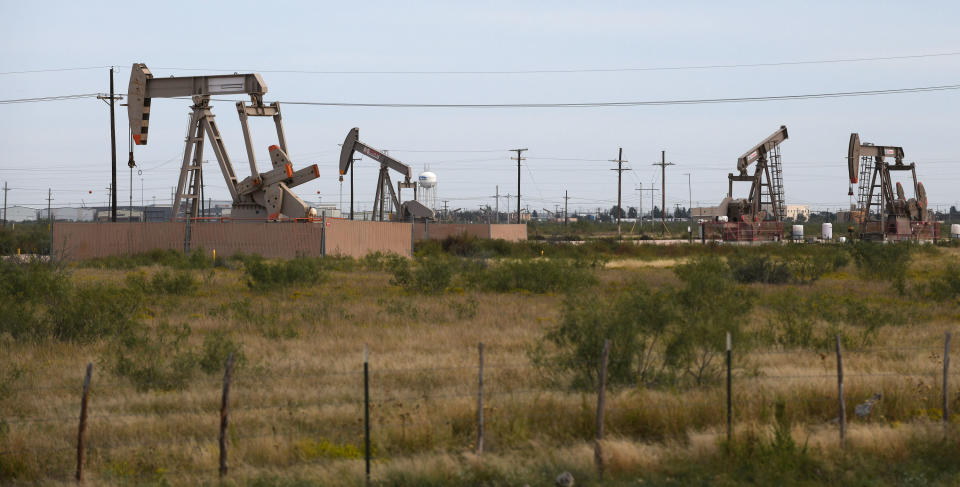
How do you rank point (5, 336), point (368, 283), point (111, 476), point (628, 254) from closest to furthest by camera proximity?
point (111, 476) → point (5, 336) → point (368, 283) → point (628, 254)

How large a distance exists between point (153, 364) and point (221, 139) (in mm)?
27486

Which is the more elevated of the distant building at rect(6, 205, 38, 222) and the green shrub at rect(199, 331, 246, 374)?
the distant building at rect(6, 205, 38, 222)

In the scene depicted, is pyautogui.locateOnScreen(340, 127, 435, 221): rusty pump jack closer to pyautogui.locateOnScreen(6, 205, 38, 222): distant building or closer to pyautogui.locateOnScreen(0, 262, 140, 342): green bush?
pyautogui.locateOnScreen(0, 262, 140, 342): green bush

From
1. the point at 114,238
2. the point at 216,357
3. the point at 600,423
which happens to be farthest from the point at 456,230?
the point at 600,423

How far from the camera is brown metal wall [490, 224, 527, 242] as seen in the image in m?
58.9

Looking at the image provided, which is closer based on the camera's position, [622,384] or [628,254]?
[622,384]

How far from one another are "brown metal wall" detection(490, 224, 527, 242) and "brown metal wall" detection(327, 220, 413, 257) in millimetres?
12954

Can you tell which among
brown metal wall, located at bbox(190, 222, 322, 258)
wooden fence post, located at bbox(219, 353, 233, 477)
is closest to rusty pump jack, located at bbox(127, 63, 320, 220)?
brown metal wall, located at bbox(190, 222, 322, 258)

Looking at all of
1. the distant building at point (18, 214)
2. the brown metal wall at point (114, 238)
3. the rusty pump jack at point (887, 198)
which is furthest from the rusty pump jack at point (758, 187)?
the distant building at point (18, 214)

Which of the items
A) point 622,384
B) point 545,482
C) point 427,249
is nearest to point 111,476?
point 545,482

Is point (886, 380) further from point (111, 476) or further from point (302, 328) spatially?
point (302, 328)

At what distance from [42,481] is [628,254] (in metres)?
40.5

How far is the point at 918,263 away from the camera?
3806cm

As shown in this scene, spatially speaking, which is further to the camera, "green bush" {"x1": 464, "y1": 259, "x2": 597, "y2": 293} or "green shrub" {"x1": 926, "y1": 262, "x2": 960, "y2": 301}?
"green bush" {"x1": 464, "y1": 259, "x2": 597, "y2": 293}
